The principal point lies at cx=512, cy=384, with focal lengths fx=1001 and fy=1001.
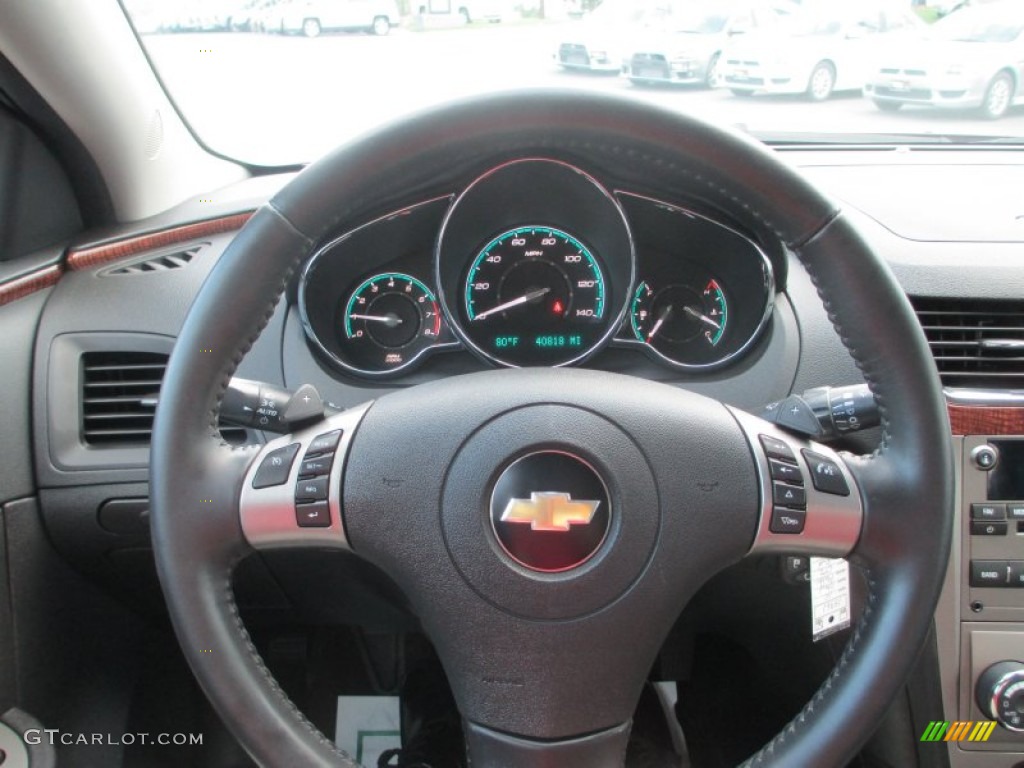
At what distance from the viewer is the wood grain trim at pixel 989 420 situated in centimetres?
160

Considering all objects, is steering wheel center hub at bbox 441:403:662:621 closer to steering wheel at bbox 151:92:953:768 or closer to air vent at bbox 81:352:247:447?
steering wheel at bbox 151:92:953:768

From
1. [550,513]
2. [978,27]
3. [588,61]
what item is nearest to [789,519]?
[550,513]


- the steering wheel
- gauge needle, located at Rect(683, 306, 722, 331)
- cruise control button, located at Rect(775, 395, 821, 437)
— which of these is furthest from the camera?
gauge needle, located at Rect(683, 306, 722, 331)

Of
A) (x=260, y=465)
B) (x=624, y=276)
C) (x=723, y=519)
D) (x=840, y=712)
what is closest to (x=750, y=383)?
(x=624, y=276)

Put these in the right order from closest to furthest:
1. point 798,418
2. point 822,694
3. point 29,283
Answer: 1. point 822,694
2. point 798,418
3. point 29,283

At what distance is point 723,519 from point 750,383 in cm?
52

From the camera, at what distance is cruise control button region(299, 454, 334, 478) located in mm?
1073

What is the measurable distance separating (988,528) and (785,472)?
0.73 metres

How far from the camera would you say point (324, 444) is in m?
1.09

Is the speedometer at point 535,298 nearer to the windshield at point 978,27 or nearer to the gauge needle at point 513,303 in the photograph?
the gauge needle at point 513,303

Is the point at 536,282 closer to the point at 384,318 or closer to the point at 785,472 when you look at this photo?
the point at 384,318

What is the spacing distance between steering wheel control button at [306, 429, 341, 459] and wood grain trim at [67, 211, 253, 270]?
0.80 m

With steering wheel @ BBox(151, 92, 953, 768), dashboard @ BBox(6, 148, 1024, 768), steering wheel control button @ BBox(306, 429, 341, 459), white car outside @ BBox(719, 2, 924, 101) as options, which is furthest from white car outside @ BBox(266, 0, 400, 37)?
steering wheel control button @ BBox(306, 429, 341, 459)

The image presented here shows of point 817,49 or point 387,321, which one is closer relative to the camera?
point 387,321
